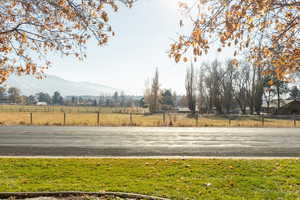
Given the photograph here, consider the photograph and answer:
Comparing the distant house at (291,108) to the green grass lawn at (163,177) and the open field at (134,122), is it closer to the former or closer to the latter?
the open field at (134,122)

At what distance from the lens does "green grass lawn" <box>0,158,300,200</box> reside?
466 cm

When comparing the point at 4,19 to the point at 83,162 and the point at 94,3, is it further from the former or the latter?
the point at 83,162

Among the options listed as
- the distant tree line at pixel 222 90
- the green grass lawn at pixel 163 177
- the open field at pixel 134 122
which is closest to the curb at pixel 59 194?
the green grass lawn at pixel 163 177

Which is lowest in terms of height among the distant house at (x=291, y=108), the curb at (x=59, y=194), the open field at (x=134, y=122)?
the open field at (x=134, y=122)

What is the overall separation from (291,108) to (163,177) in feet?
187

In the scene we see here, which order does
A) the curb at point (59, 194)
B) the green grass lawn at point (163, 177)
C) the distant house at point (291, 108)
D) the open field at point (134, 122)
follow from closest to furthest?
the curb at point (59, 194), the green grass lawn at point (163, 177), the open field at point (134, 122), the distant house at point (291, 108)

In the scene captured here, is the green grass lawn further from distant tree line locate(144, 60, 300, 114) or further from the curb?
distant tree line locate(144, 60, 300, 114)

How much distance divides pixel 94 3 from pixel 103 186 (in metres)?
4.04

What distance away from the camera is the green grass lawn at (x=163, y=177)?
4.66 m

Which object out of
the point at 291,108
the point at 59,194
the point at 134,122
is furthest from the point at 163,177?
the point at 291,108

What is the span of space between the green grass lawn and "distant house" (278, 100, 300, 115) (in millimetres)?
52974

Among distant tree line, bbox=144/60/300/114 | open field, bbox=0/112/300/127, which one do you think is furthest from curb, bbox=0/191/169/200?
distant tree line, bbox=144/60/300/114

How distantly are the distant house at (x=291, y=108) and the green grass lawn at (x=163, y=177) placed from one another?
52974mm

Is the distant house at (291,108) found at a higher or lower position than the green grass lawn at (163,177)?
higher
